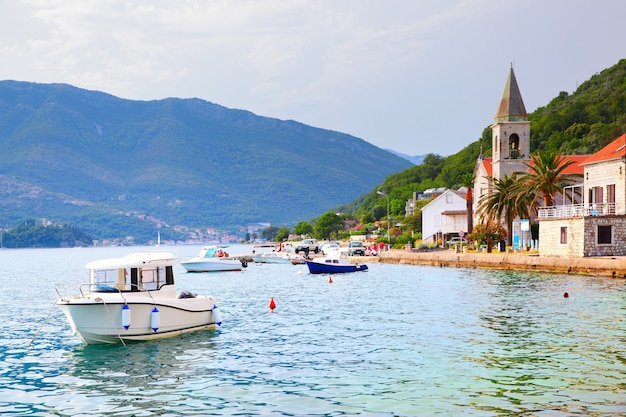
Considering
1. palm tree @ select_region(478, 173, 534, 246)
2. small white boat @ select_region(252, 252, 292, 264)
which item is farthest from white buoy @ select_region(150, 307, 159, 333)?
small white boat @ select_region(252, 252, 292, 264)

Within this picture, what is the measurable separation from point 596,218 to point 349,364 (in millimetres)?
39919

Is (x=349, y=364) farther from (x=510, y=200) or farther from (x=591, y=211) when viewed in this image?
(x=510, y=200)

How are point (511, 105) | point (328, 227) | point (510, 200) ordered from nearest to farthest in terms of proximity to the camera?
point (510, 200)
point (511, 105)
point (328, 227)

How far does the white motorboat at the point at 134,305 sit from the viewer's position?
23.8m

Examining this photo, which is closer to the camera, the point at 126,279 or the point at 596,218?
the point at 126,279

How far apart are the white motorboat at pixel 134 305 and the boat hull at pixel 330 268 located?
42.0 meters

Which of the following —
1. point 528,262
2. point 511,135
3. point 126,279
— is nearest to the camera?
point 126,279

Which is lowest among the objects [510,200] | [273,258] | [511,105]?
[273,258]

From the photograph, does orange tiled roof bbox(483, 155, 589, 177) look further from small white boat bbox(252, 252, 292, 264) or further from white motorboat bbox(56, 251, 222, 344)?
white motorboat bbox(56, 251, 222, 344)

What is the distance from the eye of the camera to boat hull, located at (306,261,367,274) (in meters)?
69.6

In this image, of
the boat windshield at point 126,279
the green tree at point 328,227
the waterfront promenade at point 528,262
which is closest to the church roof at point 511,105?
the waterfront promenade at point 528,262

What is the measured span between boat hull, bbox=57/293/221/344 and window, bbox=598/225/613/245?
129ft

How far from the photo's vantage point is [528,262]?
5944 centimetres

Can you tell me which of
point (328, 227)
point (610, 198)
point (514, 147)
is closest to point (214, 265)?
point (514, 147)
